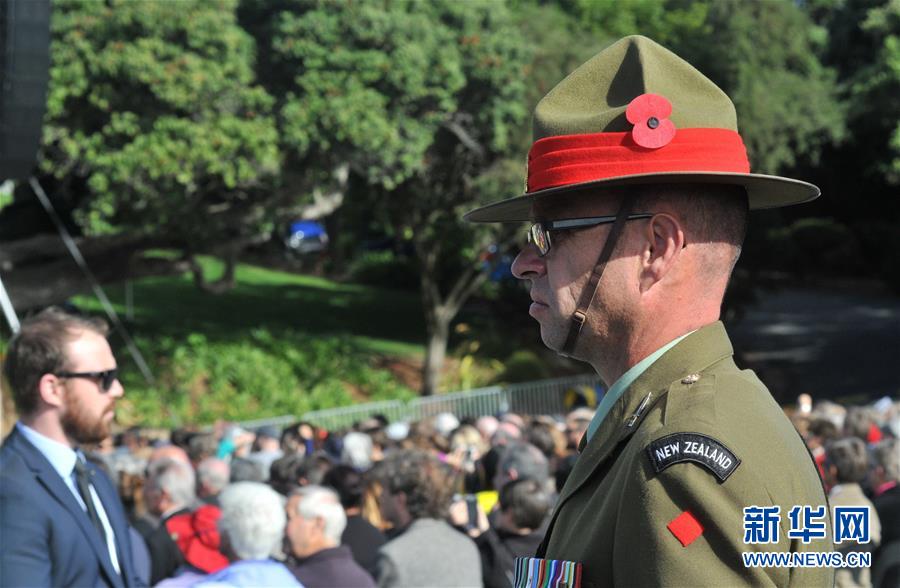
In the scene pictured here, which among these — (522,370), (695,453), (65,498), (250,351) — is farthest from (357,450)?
(522,370)

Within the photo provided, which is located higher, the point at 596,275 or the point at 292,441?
the point at 596,275

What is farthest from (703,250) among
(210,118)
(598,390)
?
(598,390)

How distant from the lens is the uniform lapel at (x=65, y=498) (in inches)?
135

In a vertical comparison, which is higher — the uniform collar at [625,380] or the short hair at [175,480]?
the uniform collar at [625,380]

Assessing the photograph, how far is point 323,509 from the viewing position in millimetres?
4773

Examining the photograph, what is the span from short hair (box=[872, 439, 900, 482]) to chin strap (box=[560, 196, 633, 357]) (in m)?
5.05

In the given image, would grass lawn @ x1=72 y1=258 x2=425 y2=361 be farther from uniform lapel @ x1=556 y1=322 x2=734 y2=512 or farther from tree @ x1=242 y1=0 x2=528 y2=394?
uniform lapel @ x1=556 y1=322 x2=734 y2=512

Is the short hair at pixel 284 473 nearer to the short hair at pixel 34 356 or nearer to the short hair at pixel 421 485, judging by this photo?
the short hair at pixel 421 485

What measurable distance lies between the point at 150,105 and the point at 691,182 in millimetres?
14606

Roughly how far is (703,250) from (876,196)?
35.9 m

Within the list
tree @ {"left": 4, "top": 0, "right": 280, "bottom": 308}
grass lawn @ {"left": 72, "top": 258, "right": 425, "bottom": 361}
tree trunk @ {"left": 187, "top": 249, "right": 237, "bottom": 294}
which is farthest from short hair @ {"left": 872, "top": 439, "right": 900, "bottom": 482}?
grass lawn @ {"left": 72, "top": 258, "right": 425, "bottom": 361}

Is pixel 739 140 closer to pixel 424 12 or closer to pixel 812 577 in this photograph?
pixel 812 577

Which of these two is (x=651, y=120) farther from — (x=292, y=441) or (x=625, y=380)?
(x=292, y=441)

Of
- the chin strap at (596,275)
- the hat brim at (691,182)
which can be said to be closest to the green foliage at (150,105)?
the hat brim at (691,182)
